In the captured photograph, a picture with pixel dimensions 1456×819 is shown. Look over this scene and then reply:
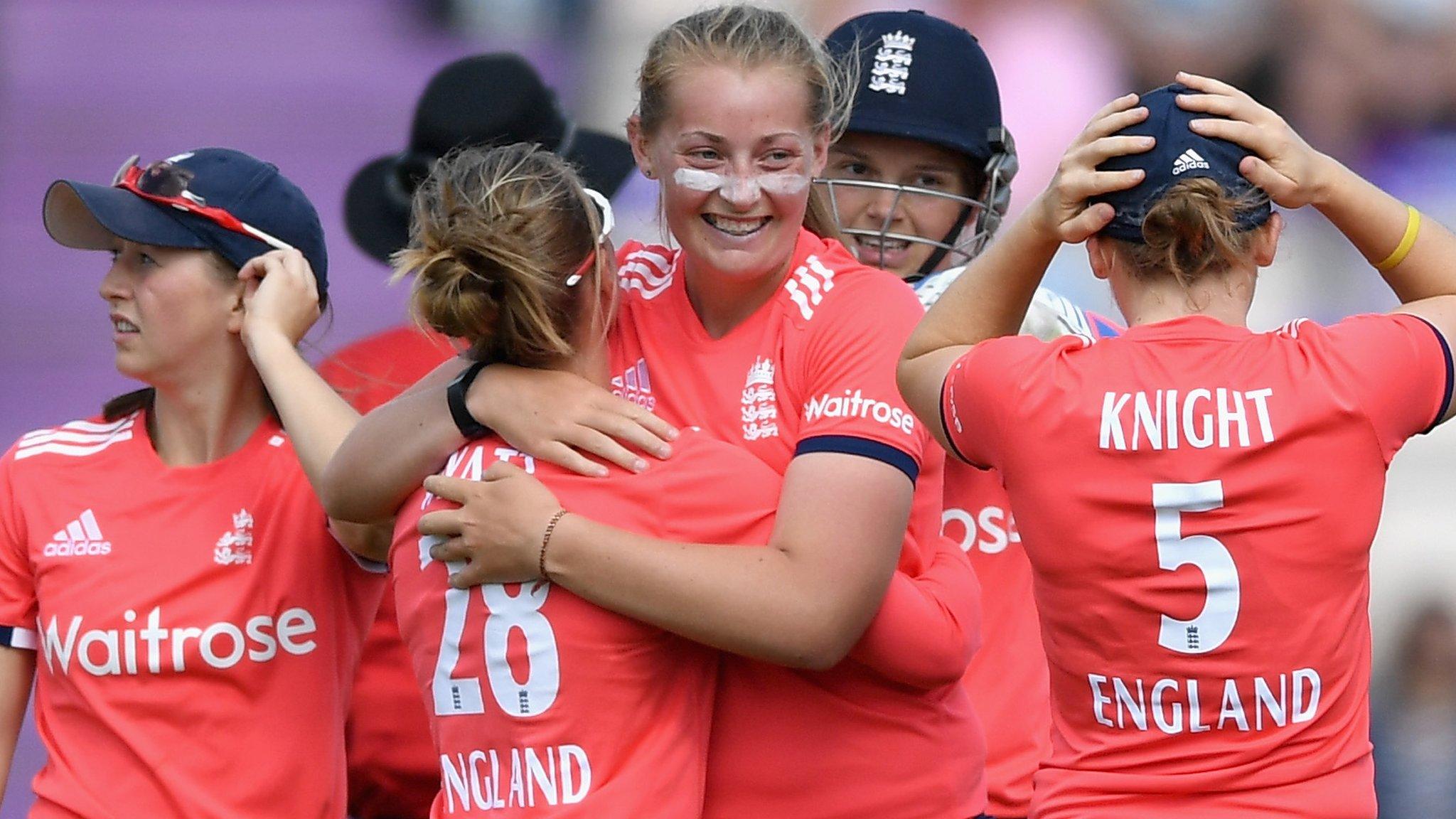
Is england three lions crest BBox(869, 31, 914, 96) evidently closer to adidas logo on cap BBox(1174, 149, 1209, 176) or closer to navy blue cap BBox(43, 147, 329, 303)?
navy blue cap BBox(43, 147, 329, 303)

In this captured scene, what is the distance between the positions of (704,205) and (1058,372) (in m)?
0.55

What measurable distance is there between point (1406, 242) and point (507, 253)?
3.47ft

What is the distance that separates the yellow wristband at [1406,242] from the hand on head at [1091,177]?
0.34 metres

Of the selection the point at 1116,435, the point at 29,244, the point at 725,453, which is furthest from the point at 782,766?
the point at 29,244

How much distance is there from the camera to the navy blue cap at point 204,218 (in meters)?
2.85

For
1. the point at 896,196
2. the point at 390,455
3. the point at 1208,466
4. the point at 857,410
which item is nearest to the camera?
the point at 1208,466

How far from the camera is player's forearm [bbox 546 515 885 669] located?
213 centimetres

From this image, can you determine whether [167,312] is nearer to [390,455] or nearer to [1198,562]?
[390,455]

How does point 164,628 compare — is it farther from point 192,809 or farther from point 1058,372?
point 1058,372

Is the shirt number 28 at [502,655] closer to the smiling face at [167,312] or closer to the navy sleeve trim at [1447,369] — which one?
the smiling face at [167,312]

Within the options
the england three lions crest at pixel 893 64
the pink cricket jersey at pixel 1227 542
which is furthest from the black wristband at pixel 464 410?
the england three lions crest at pixel 893 64

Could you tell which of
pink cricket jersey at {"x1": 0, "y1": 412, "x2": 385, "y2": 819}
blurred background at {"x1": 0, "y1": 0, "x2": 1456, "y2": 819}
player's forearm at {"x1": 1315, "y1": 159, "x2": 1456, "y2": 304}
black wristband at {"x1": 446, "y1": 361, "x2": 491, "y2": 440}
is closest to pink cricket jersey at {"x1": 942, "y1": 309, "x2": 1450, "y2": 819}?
player's forearm at {"x1": 1315, "y1": 159, "x2": 1456, "y2": 304}

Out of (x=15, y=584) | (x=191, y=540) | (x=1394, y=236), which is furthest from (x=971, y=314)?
(x=15, y=584)

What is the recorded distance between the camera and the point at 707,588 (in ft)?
6.98
